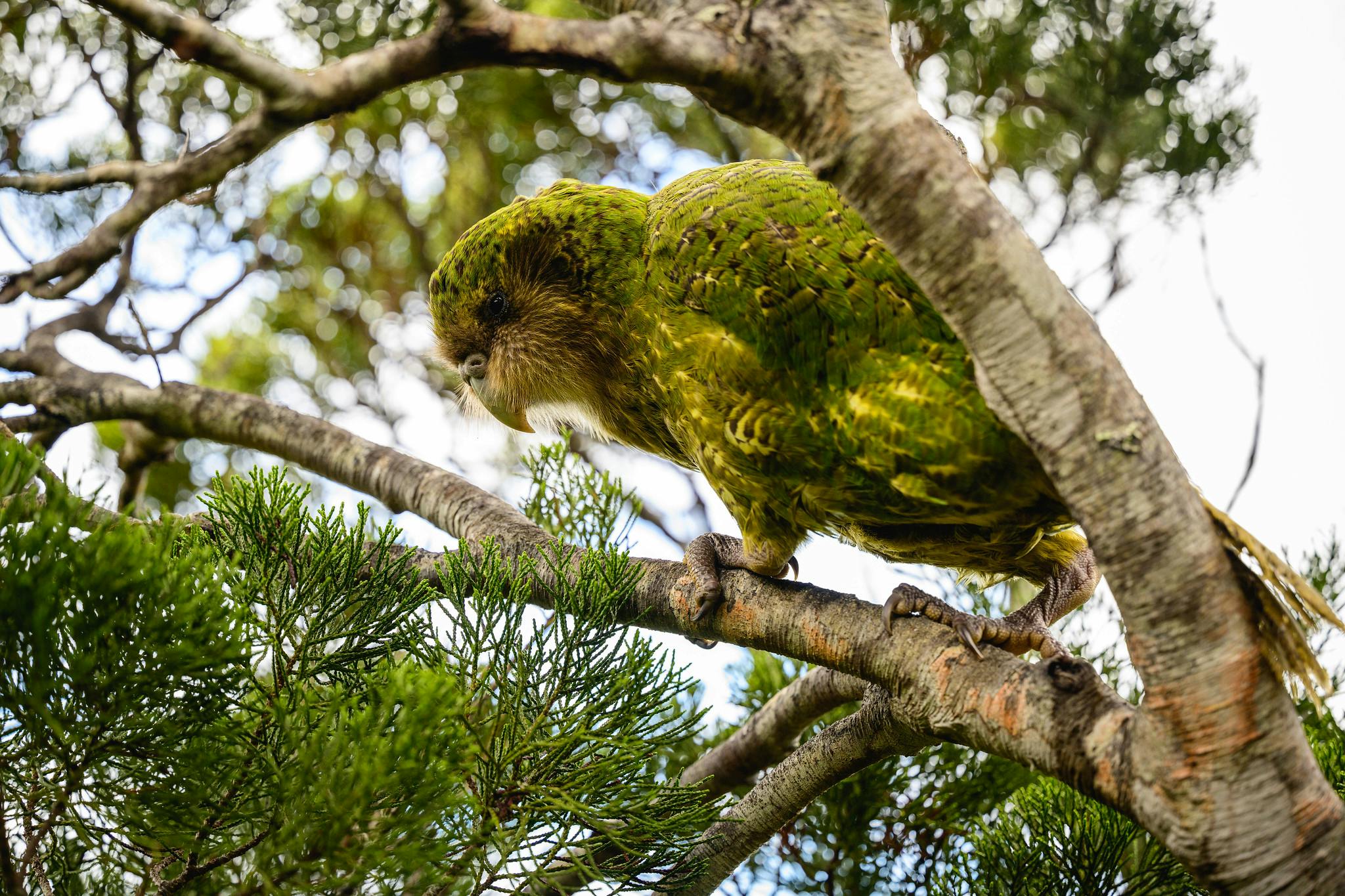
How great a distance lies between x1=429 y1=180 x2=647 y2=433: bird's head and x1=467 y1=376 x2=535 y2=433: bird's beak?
0.02 meters

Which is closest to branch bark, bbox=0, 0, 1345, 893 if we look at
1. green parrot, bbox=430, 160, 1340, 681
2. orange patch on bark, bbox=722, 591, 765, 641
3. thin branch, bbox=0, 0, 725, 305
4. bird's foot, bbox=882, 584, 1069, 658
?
thin branch, bbox=0, 0, 725, 305

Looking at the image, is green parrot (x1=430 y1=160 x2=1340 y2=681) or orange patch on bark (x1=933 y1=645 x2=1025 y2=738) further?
green parrot (x1=430 y1=160 x2=1340 y2=681)

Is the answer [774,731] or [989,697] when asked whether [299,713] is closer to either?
[989,697]

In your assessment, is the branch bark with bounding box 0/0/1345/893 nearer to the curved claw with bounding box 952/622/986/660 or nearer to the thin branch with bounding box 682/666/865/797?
the curved claw with bounding box 952/622/986/660

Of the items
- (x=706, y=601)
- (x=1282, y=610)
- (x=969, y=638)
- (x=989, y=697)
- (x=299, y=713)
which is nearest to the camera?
(x=1282, y=610)

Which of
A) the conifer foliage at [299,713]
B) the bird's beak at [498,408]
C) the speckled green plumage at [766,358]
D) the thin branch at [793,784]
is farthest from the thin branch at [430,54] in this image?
the bird's beak at [498,408]

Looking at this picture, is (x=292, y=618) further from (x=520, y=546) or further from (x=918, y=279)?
(x=918, y=279)

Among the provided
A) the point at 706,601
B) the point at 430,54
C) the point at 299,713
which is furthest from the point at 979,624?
the point at 430,54

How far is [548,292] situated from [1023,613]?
3.37ft

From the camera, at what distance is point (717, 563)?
1.76 metres

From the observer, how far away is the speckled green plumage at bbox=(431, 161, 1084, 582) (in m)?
1.42

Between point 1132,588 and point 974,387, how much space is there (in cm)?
44

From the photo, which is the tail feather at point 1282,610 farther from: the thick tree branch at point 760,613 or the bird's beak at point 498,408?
the bird's beak at point 498,408

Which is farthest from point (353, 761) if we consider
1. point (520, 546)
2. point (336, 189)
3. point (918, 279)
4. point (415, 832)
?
point (336, 189)
